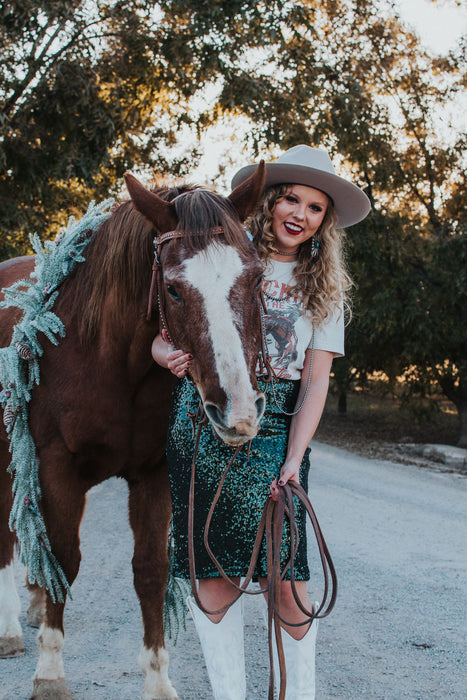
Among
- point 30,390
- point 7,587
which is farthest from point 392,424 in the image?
point 30,390

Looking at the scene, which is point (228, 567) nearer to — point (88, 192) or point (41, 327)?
point (41, 327)

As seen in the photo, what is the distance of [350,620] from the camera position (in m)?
3.43

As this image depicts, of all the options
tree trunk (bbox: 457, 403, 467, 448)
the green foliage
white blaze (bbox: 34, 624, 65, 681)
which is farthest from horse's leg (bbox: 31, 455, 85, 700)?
tree trunk (bbox: 457, 403, 467, 448)

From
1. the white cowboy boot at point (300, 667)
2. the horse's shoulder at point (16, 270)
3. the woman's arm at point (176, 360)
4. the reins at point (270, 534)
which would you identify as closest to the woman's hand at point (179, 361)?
the woman's arm at point (176, 360)

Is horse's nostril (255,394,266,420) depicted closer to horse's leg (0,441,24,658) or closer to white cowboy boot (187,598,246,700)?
white cowboy boot (187,598,246,700)

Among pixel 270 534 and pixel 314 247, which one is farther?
pixel 314 247

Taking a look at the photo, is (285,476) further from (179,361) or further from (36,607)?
(36,607)

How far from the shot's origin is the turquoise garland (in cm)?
240

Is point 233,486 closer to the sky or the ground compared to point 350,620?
closer to the sky

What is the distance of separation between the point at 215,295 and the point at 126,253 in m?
0.66

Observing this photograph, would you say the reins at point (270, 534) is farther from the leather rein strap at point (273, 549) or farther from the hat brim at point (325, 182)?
the hat brim at point (325, 182)

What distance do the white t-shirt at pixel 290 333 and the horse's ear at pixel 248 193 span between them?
0.25 metres

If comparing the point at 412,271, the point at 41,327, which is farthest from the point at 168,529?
the point at 412,271

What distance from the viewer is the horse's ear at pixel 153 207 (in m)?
1.89
